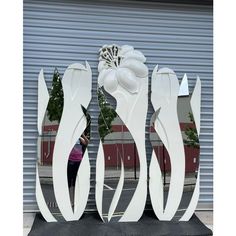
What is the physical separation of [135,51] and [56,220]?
1.73 meters

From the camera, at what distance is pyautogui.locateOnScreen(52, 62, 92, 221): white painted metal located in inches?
113

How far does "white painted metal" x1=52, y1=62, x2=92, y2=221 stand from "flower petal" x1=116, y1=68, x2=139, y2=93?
0.30 meters

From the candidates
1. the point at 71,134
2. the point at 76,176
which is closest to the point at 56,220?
the point at 76,176

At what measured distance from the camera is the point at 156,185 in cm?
297

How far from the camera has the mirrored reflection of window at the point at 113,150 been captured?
2.91 metres

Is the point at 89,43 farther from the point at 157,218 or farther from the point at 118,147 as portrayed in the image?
the point at 157,218

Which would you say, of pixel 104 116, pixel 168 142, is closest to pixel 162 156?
pixel 168 142

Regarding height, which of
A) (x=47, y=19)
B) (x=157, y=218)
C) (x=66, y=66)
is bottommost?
(x=157, y=218)

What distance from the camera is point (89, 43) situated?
310 centimetres

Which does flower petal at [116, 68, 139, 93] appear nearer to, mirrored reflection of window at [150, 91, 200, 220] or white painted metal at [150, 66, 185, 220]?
white painted metal at [150, 66, 185, 220]

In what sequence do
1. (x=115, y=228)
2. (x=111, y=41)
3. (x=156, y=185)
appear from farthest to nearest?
(x=111, y=41) < (x=156, y=185) < (x=115, y=228)

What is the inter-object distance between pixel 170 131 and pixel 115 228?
3.31ft

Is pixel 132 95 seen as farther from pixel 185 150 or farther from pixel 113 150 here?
pixel 185 150

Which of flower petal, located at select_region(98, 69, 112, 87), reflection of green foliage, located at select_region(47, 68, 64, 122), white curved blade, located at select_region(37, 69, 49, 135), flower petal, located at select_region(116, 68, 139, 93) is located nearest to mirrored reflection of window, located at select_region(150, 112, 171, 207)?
flower petal, located at select_region(116, 68, 139, 93)
